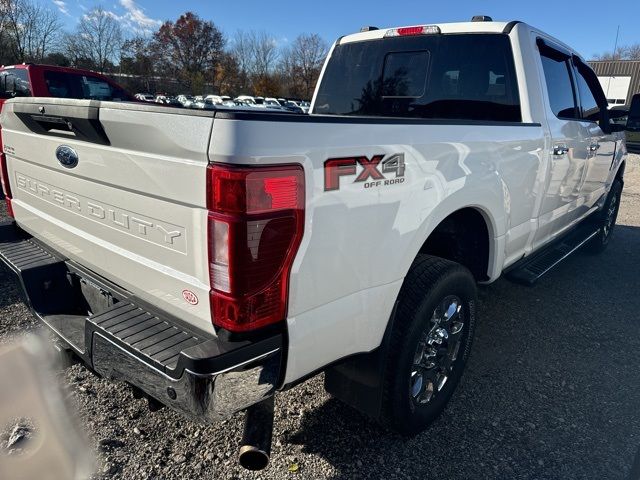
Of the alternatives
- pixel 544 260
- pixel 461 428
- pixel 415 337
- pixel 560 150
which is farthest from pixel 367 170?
pixel 544 260

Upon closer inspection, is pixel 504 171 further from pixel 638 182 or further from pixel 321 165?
pixel 638 182

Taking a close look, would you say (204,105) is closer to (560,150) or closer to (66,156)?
(560,150)

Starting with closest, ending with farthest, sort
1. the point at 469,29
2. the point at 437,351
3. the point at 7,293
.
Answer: the point at 437,351, the point at 469,29, the point at 7,293

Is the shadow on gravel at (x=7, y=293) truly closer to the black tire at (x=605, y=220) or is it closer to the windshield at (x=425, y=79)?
the windshield at (x=425, y=79)

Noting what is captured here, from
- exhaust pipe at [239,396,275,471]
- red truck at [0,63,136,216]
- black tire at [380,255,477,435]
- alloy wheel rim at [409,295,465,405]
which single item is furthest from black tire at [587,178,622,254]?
red truck at [0,63,136,216]

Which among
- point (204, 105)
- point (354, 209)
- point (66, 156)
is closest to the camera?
point (354, 209)

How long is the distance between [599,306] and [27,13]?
5463 centimetres

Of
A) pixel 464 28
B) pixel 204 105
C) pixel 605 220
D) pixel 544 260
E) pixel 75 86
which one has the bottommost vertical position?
pixel 605 220

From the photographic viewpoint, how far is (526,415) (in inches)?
110

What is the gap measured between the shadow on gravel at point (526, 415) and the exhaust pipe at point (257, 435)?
0.65m

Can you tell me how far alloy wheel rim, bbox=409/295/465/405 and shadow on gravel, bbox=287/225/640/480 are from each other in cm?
25

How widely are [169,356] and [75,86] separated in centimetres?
997

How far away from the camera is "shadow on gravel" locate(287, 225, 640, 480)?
2381 mm

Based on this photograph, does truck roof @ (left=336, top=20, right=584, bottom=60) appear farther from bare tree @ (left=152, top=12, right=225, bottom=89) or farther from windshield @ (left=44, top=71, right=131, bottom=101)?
bare tree @ (left=152, top=12, right=225, bottom=89)
